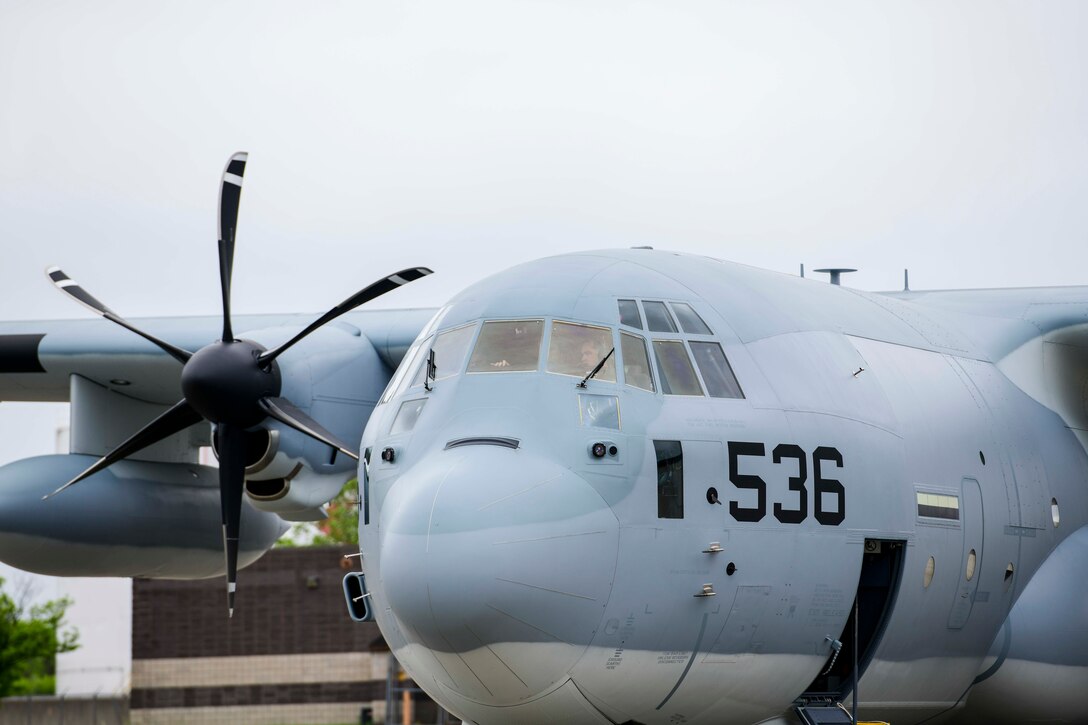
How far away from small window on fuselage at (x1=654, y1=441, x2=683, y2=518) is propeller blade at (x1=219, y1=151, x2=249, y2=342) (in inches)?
255

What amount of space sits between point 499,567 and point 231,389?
19.1 ft

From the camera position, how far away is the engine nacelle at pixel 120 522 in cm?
1469

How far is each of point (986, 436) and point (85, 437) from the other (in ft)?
30.3

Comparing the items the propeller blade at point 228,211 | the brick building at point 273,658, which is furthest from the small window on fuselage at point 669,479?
the brick building at point 273,658

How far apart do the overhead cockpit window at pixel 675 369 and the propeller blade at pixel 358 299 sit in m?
4.39

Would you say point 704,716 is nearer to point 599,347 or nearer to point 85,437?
point 599,347

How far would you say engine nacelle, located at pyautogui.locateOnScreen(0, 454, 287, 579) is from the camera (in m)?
14.7

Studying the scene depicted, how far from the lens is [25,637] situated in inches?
1810

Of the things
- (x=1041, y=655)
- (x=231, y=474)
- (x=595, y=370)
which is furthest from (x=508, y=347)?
(x=231, y=474)

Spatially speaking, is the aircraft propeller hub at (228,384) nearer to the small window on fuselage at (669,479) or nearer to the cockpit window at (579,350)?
the cockpit window at (579,350)

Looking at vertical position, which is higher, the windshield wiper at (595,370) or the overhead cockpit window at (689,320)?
the overhead cockpit window at (689,320)

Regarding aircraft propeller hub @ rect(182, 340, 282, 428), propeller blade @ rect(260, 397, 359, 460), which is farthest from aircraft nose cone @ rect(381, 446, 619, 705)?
aircraft propeller hub @ rect(182, 340, 282, 428)

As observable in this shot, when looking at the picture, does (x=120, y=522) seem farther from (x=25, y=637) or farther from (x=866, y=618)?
(x=25, y=637)

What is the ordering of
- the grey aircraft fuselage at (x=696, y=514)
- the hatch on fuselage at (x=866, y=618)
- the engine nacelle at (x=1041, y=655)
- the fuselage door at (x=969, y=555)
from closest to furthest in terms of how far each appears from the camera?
1. the grey aircraft fuselage at (x=696, y=514)
2. the hatch on fuselage at (x=866, y=618)
3. the fuselage door at (x=969, y=555)
4. the engine nacelle at (x=1041, y=655)
